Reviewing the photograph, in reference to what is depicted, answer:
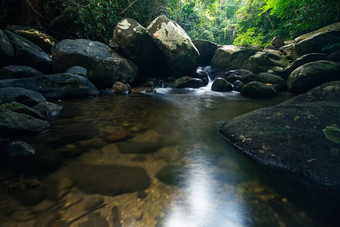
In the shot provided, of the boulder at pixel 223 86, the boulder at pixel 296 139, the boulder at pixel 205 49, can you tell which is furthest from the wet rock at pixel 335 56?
the boulder at pixel 296 139

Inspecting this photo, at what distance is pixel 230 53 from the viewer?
428 inches

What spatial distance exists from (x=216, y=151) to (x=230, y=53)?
10.2m

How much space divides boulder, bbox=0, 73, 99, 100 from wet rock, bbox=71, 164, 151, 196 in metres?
4.26

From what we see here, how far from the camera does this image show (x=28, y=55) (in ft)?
18.9

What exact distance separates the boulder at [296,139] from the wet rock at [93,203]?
1.72 metres

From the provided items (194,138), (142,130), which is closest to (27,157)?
(142,130)

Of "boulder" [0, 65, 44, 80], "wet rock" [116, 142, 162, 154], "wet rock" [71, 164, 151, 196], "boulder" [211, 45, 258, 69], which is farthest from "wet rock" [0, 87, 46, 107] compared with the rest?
"boulder" [211, 45, 258, 69]

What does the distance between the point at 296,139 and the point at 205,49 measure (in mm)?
11579

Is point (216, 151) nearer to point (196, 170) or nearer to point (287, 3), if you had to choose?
point (196, 170)

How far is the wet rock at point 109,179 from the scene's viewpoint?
1479 millimetres

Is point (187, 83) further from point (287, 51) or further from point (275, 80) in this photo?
point (287, 51)

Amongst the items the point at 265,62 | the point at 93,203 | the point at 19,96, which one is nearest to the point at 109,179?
the point at 93,203

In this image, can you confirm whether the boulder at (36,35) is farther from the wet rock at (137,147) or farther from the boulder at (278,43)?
the boulder at (278,43)

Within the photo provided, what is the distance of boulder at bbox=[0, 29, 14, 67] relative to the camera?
4.95m
